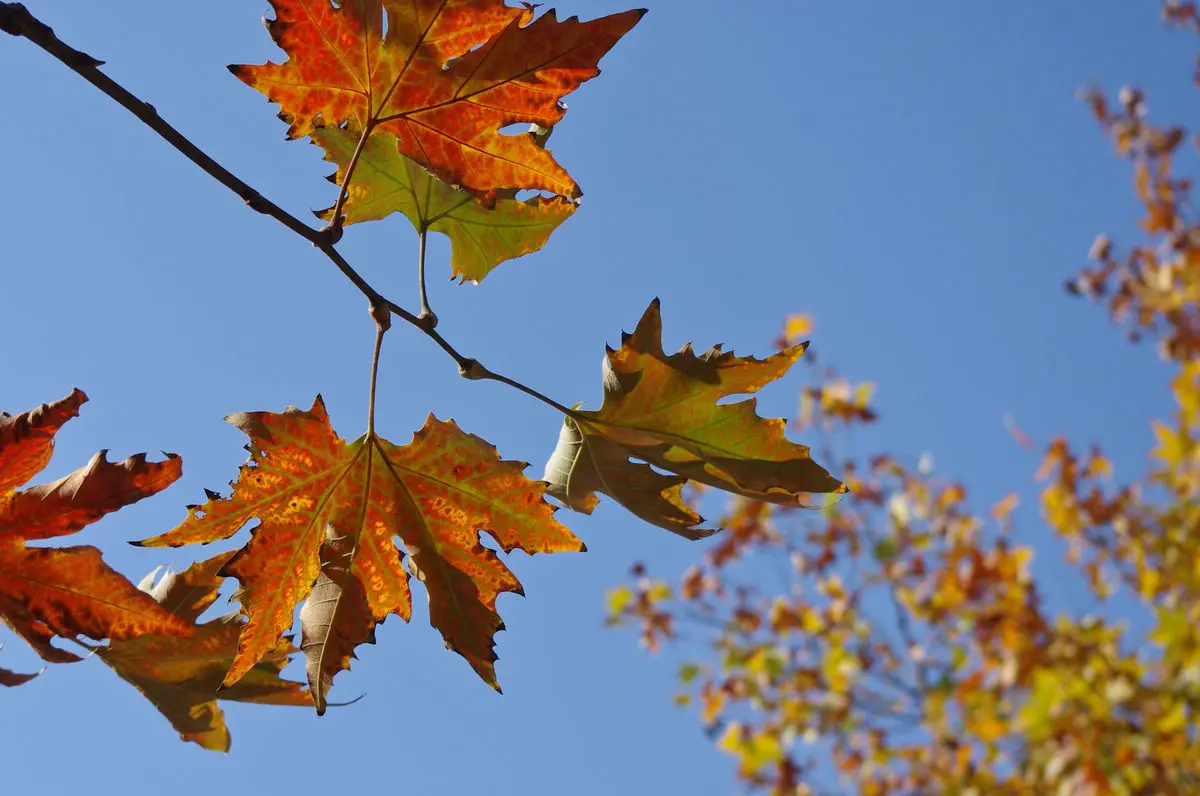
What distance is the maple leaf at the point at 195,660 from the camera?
131cm

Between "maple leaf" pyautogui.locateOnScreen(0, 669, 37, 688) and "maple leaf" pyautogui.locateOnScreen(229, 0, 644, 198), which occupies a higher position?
"maple leaf" pyautogui.locateOnScreen(229, 0, 644, 198)

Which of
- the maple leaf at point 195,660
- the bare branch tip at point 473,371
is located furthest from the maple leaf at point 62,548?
the bare branch tip at point 473,371

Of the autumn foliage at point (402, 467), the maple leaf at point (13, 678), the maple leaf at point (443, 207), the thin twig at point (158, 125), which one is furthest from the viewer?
the maple leaf at point (443, 207)

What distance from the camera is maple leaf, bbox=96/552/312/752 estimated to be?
131 cm

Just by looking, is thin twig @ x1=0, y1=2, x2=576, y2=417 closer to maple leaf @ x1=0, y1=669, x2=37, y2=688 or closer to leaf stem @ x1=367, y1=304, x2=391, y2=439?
leaf stem @ x1=367, y1=304, x2=391, y2=439

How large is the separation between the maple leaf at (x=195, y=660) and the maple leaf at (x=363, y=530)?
76 millimetres

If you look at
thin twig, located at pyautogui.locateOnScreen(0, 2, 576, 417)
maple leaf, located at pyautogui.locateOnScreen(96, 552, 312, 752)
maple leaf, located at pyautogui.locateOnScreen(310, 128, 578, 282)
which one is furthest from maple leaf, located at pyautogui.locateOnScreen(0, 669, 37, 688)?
maple leaf, located at pyautogui.locateOnScreen(310, 128, 578, 282)

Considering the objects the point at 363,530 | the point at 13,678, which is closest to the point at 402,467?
the point at 363,530

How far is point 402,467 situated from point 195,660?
1.28ft

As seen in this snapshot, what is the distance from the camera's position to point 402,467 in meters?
1.39

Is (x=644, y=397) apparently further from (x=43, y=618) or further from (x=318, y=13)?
(x=43, y=618)

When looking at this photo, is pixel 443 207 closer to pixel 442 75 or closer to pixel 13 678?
pixel 442 75

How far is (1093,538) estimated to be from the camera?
6469 mm

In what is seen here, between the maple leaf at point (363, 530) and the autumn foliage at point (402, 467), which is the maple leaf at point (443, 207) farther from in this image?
the maple leaf at point (363, 530)
